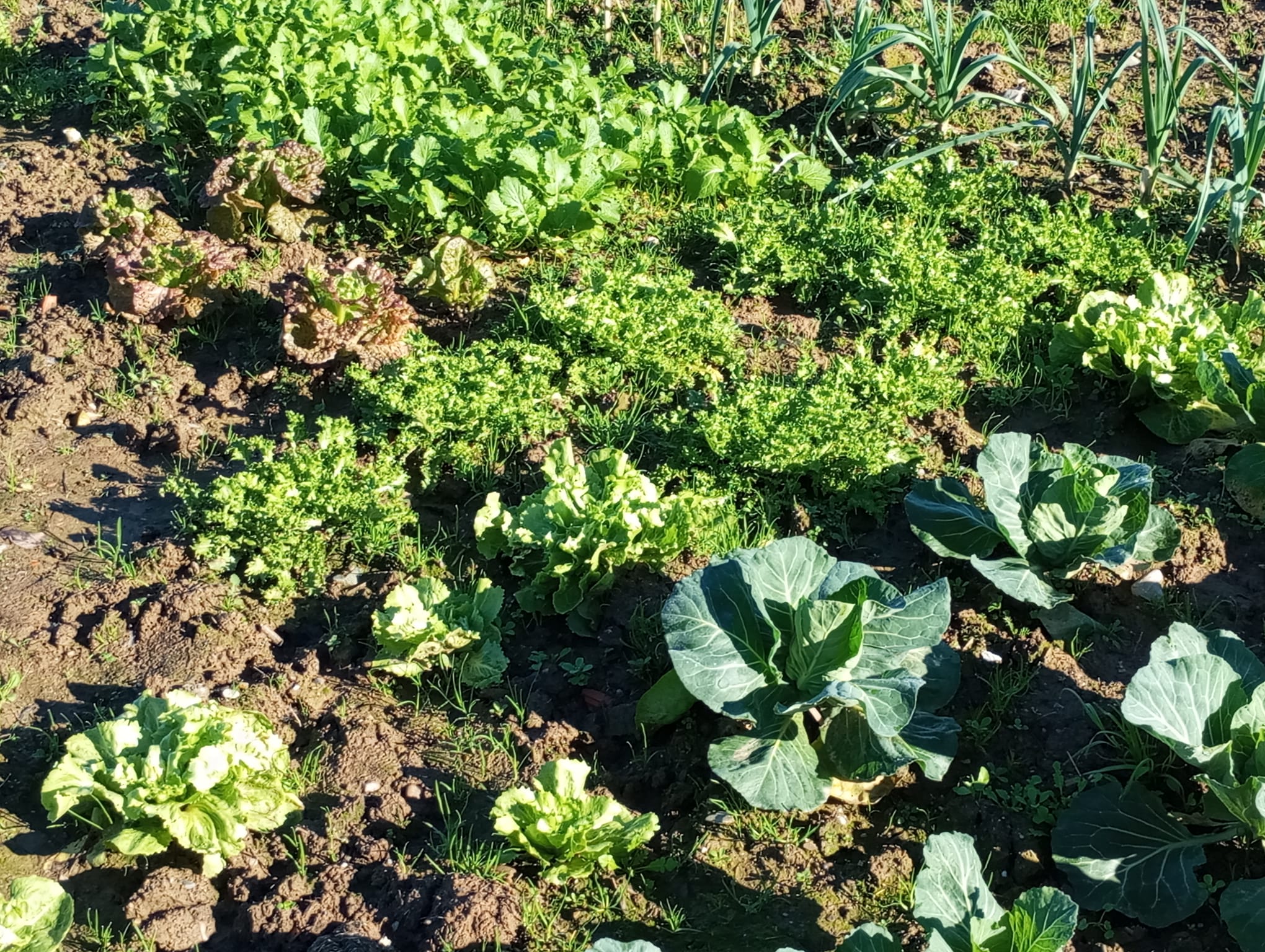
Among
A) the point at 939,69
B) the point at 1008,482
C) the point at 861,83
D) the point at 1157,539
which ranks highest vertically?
the point at 939,69

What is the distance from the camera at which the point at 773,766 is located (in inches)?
137

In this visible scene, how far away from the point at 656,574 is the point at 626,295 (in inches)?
55.3

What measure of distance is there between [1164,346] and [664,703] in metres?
2.60

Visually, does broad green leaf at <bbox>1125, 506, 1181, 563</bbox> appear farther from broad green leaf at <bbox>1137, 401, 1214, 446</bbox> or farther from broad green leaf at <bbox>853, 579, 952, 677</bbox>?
broad green leaf at <bbox>853, 579, 952, 677</bbox>

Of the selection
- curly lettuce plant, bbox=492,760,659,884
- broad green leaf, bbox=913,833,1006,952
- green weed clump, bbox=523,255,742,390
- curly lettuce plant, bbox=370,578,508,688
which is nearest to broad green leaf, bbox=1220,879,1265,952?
broad green leaf, bbox=913,833,1006,952

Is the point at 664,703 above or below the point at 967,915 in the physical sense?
below

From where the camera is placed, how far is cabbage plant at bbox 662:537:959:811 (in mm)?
3436

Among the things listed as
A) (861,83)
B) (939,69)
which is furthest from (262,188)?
(939,69)

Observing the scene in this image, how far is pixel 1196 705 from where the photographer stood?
11.0 ft

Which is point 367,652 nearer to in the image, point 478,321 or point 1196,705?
point 478,321

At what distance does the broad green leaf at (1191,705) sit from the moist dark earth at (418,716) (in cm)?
41

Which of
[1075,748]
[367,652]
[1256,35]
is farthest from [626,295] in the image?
[1256,35]

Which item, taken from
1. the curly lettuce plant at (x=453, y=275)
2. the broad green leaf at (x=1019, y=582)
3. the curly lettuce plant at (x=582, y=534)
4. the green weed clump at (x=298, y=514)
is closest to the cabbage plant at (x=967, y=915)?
the broad green leaf at (x=1019, y=582)

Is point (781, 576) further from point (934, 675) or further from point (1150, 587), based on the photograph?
point (1150, 587)
